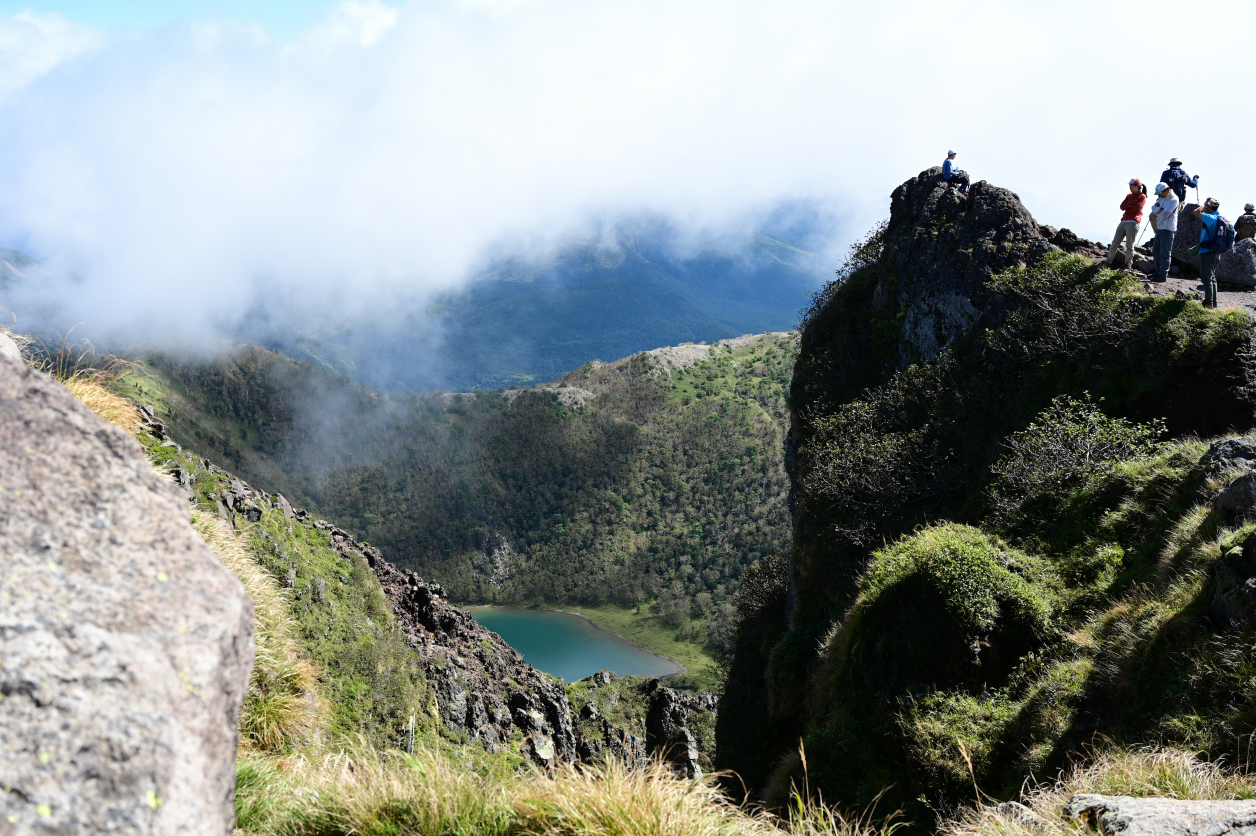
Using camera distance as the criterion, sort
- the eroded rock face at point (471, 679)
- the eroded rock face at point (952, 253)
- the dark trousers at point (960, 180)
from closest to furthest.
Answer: the eroded rock face at point (471, 679) < the eroded rock face at point (952, 253) < the dark trousers at point (960, 180)

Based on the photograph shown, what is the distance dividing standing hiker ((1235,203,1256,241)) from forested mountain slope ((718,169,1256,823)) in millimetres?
3978

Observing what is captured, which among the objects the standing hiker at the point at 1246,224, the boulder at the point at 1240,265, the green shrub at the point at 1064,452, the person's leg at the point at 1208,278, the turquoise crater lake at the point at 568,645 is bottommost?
the turquoise crater lake at the point at 568,645

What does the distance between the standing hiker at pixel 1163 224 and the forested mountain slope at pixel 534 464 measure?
110 m

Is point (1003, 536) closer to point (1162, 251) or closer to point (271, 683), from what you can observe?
point (1162, 251)

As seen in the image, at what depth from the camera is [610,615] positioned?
135625 millimetres

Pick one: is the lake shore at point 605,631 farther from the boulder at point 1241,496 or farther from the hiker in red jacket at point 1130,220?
the boulder at point 1241,496

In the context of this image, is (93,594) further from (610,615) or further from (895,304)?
(610,615)

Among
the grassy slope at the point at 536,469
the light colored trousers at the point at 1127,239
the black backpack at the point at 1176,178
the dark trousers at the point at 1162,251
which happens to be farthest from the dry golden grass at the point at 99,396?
the grassy slope at the point at 536,469

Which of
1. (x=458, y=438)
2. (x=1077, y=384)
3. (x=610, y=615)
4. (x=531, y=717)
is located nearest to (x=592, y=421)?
(x=458, y=438)

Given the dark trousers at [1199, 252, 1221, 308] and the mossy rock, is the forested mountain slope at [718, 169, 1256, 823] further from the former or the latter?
the dark trousers at [1199, 252, 1221, 308]

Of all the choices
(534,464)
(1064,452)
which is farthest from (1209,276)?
(534,464)

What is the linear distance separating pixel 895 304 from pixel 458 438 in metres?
145

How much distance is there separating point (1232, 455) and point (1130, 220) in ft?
40.9

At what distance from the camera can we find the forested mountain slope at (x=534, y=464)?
5605 inches
